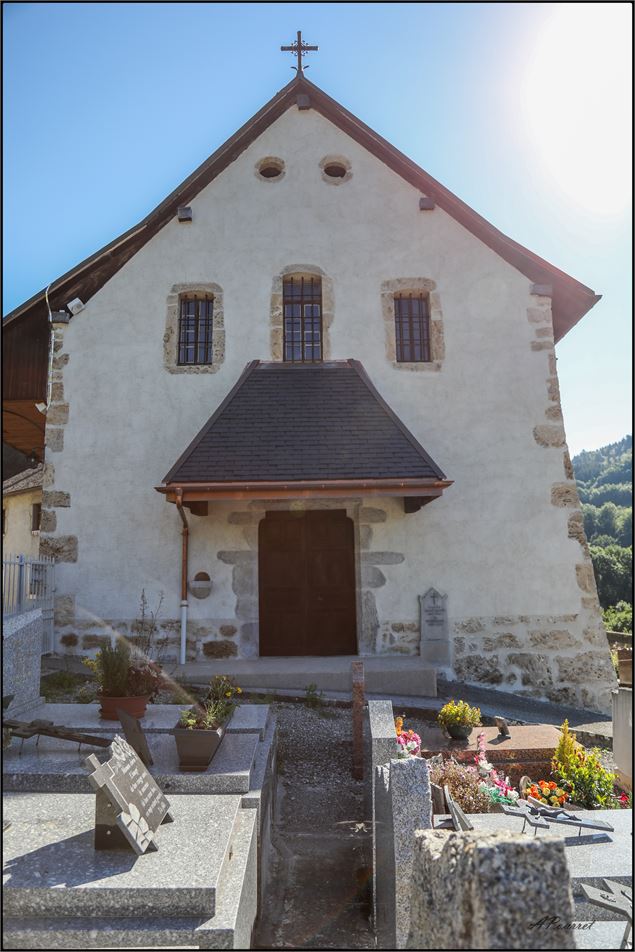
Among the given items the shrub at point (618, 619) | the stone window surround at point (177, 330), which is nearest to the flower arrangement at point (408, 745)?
the stone window surround at point (177, 330)

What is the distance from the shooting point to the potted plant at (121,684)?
5214 mm

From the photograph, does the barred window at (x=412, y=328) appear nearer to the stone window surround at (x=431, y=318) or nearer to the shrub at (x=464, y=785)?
the stone window surround at (x=431, y=318)

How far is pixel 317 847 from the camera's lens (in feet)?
15.7

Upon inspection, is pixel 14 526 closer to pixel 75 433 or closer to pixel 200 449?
pixel 75 433

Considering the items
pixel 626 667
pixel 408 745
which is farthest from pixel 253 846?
pixel 626 667

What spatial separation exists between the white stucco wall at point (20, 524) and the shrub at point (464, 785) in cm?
1111

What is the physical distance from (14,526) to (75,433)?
583 cm

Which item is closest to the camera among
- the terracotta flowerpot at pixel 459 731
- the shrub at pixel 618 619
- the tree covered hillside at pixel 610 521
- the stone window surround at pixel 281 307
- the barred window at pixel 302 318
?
the terracotta flowerpot at pixel 459 731

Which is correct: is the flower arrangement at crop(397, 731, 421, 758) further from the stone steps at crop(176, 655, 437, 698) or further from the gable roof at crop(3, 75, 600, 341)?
the gable roof at crop(3, 75, 600, 341)

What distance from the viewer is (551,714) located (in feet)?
28.1

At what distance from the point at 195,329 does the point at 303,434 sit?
2718mm

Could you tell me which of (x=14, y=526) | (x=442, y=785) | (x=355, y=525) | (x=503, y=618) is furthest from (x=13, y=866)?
(x=14, y=526)

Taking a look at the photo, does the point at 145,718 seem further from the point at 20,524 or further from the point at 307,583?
the point at 20,524

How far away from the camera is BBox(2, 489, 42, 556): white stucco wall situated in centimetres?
1392
